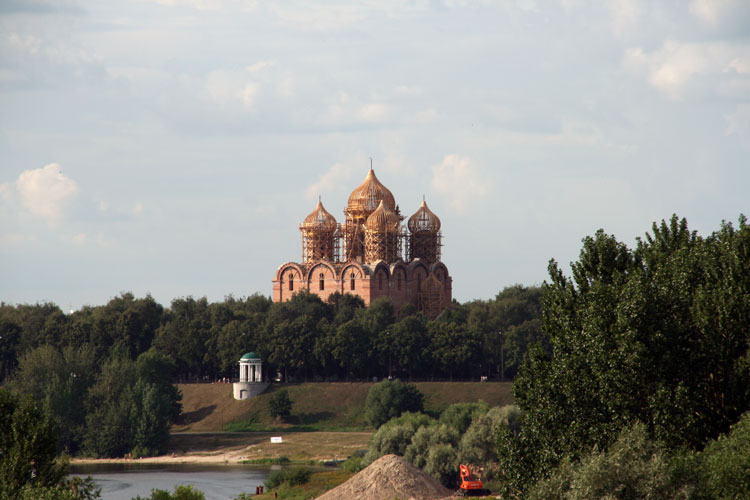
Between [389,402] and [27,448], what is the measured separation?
47406 millimetres

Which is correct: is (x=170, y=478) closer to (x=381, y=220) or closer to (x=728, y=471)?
(x=728, y=471)

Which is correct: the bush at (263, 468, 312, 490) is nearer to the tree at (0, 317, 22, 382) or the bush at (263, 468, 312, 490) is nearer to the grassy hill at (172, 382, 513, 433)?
the grassy hill at (172, 382, 513, 433)

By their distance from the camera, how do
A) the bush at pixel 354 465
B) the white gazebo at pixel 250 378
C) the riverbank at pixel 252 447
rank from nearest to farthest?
1. the bush at pixel 354 465
2. the riverbank at pixel 252 447
3. the white gazebo at pixel 250 378

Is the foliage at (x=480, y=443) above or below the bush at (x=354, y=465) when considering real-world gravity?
above

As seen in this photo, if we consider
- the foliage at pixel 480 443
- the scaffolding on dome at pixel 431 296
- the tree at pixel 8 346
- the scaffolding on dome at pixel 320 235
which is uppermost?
the scaffolding on dome at pixel 320 235

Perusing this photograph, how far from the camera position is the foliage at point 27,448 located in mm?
36906

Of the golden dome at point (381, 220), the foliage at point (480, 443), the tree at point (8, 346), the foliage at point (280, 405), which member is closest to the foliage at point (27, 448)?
the foliage at point (480, 443)

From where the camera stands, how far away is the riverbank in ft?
254

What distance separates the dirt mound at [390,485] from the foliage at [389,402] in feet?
90.8

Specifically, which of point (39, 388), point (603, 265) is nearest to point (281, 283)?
point (39, 388)

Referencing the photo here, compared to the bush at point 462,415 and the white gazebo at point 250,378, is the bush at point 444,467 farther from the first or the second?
the white gazebo at point 250,378

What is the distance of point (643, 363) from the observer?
31406 millimetres

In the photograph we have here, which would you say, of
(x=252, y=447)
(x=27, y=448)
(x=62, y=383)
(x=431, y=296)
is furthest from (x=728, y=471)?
(x=431, y=296)

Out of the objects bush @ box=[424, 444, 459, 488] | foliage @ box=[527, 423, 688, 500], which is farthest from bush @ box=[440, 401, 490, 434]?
foliage @ box=[527, 423, 688, 500]
